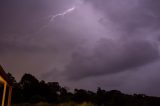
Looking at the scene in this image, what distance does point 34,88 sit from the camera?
137 ft

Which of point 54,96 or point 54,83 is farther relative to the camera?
point 54,83

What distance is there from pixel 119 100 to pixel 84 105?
8812mm

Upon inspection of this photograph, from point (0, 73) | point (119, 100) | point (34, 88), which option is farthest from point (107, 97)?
point (0, 73)

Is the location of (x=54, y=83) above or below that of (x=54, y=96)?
above

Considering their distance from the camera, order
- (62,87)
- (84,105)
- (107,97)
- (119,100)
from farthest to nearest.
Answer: (62,87), (107,97), (119,100), (84,105)

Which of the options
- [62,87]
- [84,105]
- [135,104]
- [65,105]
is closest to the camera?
[84,105]

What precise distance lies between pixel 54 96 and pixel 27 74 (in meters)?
8.47

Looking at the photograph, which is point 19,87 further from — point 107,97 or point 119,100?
point 119,100

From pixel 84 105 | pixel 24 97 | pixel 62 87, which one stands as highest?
pixel 62 87

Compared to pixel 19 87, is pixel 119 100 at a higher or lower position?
lower

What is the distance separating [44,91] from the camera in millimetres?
41781

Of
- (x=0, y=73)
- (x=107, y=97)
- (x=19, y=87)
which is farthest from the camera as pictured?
(x=19, y=87)

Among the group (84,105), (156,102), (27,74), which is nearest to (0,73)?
(84,105)

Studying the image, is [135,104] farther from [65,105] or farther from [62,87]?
[62,87]
